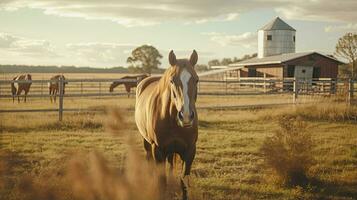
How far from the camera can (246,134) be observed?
10.3m

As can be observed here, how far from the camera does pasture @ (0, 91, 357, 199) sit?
13.8 ft

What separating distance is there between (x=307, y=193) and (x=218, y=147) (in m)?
3.30

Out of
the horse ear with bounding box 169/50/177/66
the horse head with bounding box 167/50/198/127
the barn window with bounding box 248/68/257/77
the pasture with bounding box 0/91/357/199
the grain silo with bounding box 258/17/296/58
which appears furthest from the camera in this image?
the grain silo with bounding box 258/17/296/58

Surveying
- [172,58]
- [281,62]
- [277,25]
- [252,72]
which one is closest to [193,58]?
[172,58]

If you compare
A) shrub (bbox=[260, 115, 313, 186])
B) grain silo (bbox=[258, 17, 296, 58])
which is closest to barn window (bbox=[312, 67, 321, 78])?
grain silo (bbox=[258, 17, 296, 58])

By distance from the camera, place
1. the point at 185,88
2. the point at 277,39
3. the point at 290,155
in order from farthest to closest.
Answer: the point at 277,39 < the point at 290,155 < the point at 185,88

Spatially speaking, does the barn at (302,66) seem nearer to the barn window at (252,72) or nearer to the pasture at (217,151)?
the barn window at (252,72)

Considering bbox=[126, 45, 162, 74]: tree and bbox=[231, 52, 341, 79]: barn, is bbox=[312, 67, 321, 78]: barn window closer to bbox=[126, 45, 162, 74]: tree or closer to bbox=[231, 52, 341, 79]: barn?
bbox=[231, 52, 341, 79]: barn

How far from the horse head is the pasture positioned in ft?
2.76

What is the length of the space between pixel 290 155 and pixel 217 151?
227cm

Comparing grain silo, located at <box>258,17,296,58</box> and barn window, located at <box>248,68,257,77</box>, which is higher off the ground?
grain silo, located at <box>258,17,296,58</box>

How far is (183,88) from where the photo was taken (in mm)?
4047

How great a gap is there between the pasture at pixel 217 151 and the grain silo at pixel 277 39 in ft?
107

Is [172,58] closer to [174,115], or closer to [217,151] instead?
[174,115]
